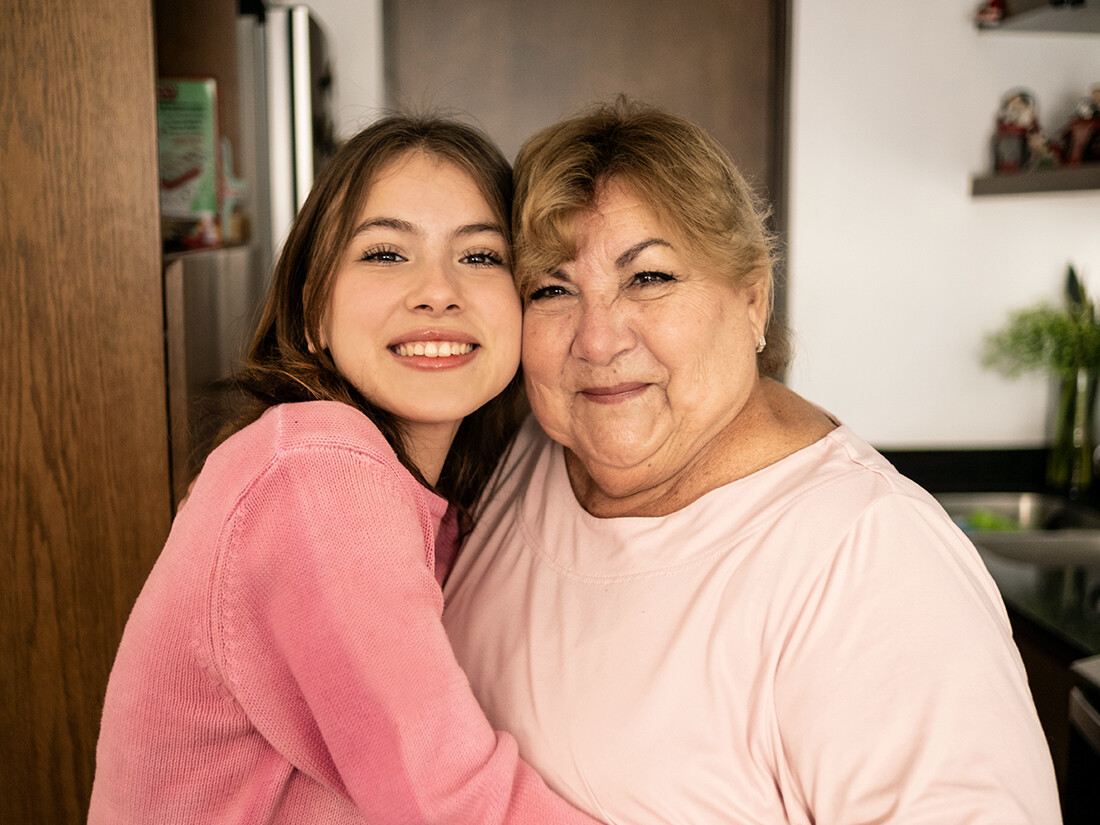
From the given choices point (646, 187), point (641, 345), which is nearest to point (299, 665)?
point (641, 345)

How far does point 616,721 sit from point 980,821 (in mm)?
348

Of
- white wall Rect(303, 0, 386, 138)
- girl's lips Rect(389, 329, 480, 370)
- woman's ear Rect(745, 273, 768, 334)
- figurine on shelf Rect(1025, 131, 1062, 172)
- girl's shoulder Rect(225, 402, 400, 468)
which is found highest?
white wall Rect(303, 0, 386, 138)

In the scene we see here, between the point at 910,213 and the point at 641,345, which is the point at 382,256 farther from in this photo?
the point at 910,213

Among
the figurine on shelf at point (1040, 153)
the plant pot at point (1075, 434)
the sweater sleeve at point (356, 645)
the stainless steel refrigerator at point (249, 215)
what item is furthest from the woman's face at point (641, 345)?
the plant pot at point (1075, 434)

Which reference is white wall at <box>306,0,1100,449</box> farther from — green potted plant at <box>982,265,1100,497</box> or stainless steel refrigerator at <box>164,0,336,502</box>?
stainless steel refrigerator at <box>164,0,336,502</box>

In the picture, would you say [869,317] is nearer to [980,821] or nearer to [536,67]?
[536,67]

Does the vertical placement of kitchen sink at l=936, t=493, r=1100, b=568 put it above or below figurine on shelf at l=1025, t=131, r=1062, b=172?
below

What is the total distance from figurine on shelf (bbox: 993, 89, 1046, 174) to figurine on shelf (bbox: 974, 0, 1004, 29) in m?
0.21

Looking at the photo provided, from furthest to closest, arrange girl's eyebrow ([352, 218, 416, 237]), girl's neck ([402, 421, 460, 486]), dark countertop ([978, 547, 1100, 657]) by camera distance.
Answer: dark countertop ([978, 547, 1100, 657])
girl's neck ([402, 421, 460, 486])
girl's eyebrow ([352, 218, 416, 237])

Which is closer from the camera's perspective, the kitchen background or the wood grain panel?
the wood grain panel

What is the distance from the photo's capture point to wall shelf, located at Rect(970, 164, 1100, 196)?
6.93 ft

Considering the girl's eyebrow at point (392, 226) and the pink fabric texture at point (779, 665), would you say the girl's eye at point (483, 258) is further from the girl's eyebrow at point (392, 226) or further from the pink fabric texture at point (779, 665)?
the pink fabric texture at point (779, 665)

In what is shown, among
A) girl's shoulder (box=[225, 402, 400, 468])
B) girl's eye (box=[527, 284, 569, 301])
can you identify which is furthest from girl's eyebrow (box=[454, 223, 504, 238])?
girl's shoulder (box=[225, 402, 400, 468])

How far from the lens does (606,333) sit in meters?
1.11
